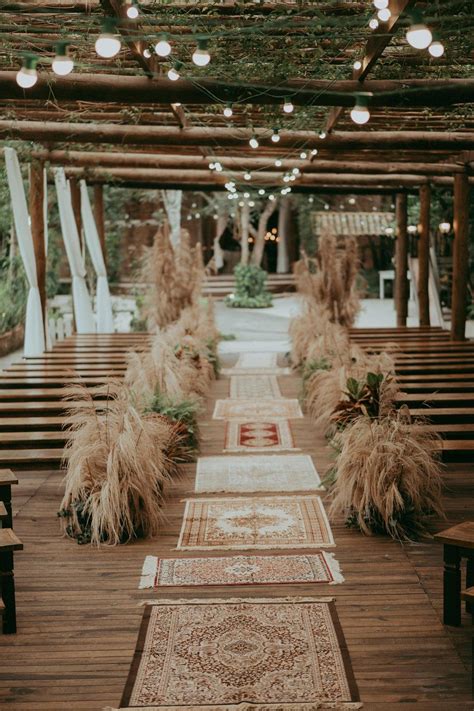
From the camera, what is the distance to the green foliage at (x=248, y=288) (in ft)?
68.1

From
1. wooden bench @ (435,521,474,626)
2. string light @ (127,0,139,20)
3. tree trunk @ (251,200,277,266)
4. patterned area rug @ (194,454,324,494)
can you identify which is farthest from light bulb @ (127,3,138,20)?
tree trunk @ (251,200,277,266)

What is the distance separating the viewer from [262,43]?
611 centimetres

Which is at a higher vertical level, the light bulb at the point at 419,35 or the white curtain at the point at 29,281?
the light bulb at the point at 419,35

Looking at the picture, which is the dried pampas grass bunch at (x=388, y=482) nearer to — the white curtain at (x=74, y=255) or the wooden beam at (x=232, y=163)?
the wooden beam at (x=232, y=163)

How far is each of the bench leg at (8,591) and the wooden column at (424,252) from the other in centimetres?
1040

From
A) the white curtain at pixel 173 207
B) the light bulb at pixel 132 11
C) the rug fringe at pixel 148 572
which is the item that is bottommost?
the rug fringe at pixel 148 572

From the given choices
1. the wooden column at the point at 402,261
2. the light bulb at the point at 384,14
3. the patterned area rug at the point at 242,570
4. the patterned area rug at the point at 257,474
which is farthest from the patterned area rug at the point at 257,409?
the wooden column at the point at 402,261

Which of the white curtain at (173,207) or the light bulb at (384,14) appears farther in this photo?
the white curtain at (173,207)

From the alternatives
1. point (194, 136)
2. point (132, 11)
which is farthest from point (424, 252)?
point (132, 11)

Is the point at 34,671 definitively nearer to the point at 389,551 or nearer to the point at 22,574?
the point at 22,574

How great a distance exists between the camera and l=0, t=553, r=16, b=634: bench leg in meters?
3.62

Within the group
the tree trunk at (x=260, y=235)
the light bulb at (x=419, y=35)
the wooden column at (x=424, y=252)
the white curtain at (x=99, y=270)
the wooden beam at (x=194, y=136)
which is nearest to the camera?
the light bulb at (x=419, y=35)

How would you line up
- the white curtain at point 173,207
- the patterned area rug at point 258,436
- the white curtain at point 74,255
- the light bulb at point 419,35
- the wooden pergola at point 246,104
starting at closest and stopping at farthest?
the light bulb at point 419,35 < the wooden pergola at point 246,104 < the patterned area rug at point 258,436 < the white curtain at point 74,255 < the white curtain at point 173,207

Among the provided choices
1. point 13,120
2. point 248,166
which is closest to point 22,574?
point 13,120
